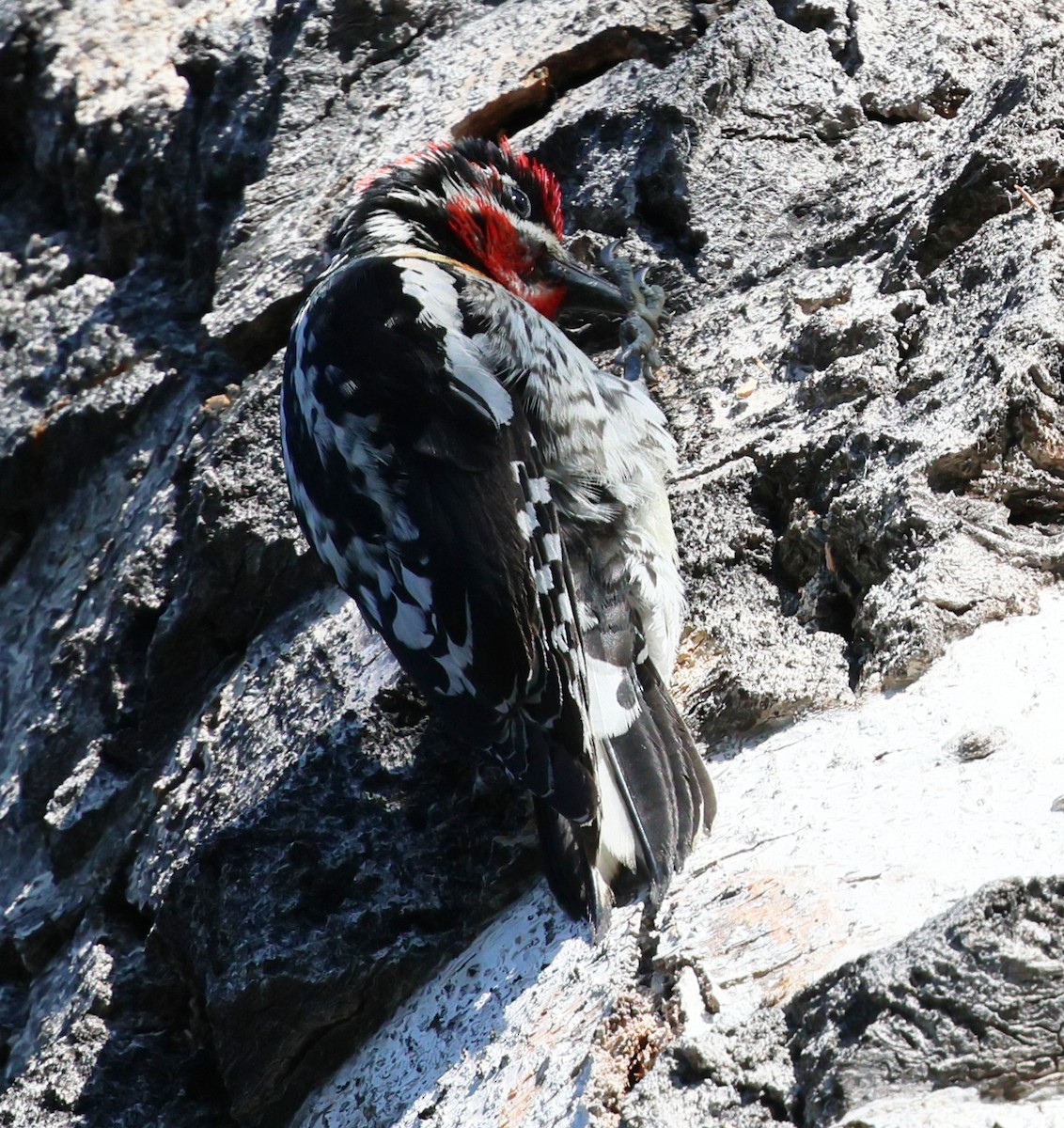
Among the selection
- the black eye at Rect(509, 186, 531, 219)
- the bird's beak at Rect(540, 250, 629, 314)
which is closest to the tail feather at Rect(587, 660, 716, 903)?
the bird's beak at Rect(540, 250, 629, 314)

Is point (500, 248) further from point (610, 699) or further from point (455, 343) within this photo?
point (610, 699)

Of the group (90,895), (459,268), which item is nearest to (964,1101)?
(90,895)

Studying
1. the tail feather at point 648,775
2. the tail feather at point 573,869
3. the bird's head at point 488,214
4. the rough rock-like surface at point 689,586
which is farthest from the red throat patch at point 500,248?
the tail feather at point 573,869

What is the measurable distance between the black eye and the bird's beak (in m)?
0.11

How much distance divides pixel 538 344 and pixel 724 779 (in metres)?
1.03

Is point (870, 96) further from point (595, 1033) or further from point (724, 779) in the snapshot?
point (595, 1033)

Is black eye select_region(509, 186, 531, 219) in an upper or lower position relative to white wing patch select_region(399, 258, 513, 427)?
upper

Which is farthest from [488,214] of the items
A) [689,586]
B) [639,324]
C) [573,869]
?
[573,869]

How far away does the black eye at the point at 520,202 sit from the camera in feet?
9.82

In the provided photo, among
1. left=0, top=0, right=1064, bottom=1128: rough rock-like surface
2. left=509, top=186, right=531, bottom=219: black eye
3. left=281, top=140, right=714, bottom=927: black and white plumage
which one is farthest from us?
left=509, top=186, right=531, bottom=219: black eye

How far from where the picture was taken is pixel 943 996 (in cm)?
143

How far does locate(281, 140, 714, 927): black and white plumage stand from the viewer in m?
2.14

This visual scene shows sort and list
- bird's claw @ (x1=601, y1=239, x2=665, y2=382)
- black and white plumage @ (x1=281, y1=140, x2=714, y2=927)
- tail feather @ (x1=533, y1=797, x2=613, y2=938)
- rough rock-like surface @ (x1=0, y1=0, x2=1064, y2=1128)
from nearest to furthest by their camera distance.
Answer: rough rock-like surface @ (x1=0, y1=0, x2=1064, y2=1128), tail feather @ (x1=533, y1=797, x2=613, y2=938), black and white plumage @ (x1=281, y1=140, x2=714, y2=927), bird's claw @ (x1=601, y1=239, x2=665, y2=382)

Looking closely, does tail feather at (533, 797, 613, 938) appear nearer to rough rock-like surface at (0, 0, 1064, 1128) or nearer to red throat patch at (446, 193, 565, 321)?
rough rock-like surface at (0, 0, 1064, 1128)
